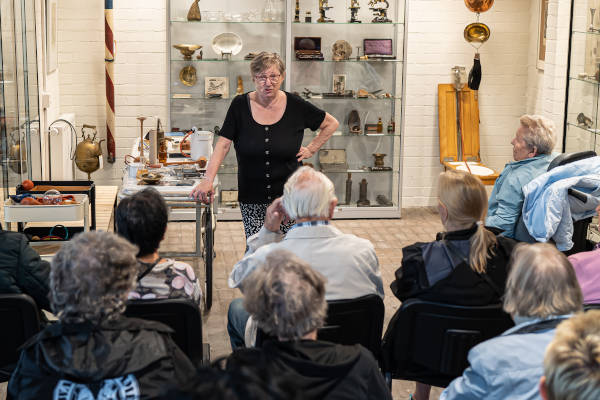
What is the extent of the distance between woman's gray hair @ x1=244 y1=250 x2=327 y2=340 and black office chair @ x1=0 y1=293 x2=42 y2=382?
1074 millimetres

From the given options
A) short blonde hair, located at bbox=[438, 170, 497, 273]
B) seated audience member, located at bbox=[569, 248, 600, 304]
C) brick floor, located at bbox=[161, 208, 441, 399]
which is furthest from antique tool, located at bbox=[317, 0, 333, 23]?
seated audience member, located at bbox=[569, 248, 600, 304]

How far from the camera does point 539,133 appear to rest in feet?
14.1

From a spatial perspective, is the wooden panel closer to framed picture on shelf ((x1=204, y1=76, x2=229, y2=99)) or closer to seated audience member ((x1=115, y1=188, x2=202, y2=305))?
framed picture on shelf ((x1=204, y1=76, x2=229, y2=99))

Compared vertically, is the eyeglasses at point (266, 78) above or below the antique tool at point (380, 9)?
below

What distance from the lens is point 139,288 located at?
2.89 metres

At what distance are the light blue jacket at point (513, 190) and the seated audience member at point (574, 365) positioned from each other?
271 centimetres

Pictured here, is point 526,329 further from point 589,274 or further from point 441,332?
point 589,274

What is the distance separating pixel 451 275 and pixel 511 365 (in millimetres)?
781

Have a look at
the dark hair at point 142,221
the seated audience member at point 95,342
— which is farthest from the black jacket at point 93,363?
the dark hair at point 142,221

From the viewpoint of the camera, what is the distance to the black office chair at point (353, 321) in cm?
280

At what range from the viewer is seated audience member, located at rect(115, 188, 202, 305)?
2.90 m

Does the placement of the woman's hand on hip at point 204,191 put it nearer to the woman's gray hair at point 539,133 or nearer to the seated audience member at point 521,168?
the seated audience member at point 521,168

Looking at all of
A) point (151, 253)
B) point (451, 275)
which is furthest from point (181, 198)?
point (451, 275)

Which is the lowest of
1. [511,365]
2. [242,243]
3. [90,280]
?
[242,243]
